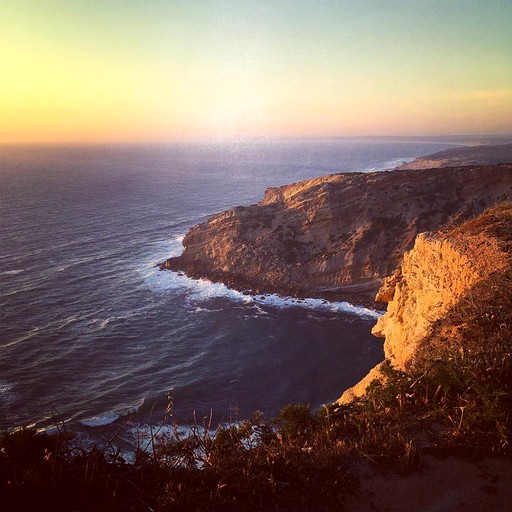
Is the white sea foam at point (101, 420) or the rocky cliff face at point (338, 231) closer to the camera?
the white sea foam at point (101, 420)

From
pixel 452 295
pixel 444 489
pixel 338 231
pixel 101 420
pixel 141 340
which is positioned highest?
pixel 452 295

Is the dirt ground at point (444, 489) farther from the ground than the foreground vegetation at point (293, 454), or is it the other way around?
the foreground vegetation at point (293, 454)

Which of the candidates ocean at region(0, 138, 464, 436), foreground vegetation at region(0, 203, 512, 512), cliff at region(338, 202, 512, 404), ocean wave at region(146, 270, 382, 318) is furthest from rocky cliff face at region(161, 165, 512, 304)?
foreground vegetation at region(0, 203, 512, 512)

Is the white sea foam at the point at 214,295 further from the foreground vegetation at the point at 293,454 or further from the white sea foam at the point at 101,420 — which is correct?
the foreground vegetation at the point at 293,454

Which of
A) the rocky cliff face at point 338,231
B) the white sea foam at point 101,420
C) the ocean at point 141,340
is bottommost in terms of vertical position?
the white sea foam at point 101,420

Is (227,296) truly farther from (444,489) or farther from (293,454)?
A: (444,489)

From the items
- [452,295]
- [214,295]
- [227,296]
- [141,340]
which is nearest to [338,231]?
[227,296]

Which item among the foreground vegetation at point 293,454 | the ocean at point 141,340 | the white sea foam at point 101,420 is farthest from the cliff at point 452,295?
the white sea foam at point 101,420
